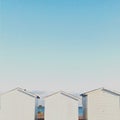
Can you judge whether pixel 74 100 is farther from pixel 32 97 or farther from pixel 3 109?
pixel 3 109

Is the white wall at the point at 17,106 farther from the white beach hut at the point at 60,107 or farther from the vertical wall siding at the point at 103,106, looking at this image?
the vertical wall siding at the point at 103,106

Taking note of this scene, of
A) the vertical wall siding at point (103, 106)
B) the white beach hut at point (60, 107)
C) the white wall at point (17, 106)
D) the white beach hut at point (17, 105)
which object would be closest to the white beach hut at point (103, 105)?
the vertical wall siding at point (103, 106)

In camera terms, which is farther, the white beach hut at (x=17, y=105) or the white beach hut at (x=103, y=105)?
the white beach hut at (x=103, y=105)

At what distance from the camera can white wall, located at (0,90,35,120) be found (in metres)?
31.3

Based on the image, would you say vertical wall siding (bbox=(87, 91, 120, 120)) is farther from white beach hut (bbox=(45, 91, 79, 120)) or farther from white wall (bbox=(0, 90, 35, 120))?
white wall (bbox=(0, 90, 35, 120))

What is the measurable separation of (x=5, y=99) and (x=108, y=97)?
1178 cm

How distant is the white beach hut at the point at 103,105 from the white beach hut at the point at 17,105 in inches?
253

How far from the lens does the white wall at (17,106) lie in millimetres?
31328

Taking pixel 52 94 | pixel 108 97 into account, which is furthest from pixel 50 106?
pixel 108 97

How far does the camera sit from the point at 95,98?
31.9 meters

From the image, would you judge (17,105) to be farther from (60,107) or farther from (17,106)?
(60,107)

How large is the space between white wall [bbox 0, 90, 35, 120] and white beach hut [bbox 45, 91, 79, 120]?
5.94 feet

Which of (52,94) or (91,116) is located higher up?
(52,94)

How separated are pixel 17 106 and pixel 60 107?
4.89 m
